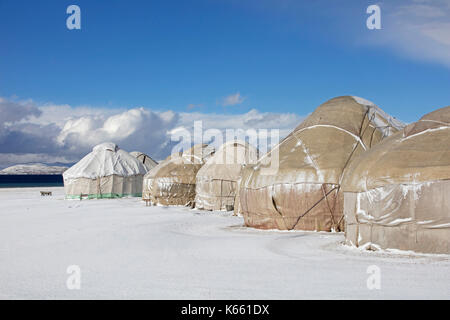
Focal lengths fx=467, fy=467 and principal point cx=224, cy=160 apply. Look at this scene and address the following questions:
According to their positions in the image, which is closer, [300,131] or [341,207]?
[341,207]

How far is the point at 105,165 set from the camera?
31.2 metres

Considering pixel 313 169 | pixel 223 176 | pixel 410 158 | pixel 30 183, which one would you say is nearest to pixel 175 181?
pixel 223 176

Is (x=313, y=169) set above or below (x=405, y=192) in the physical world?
above

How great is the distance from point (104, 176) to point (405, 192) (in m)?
24.8

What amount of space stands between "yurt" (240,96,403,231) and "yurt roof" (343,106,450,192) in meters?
2.16

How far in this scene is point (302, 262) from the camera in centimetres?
767

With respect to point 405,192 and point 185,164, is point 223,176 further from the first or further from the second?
point 405,192

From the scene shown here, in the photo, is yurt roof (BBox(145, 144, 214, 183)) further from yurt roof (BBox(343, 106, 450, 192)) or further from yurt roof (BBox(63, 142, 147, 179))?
yurt roof (BBox(343, 106, 450, 192))

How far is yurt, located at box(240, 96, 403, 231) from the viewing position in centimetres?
1183

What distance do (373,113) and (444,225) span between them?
6230mm

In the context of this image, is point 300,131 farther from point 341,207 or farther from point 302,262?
point 302,262

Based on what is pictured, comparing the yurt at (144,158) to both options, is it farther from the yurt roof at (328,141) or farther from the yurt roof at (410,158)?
the yurt roof at (410,158)

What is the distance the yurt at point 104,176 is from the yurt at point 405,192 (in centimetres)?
2336
